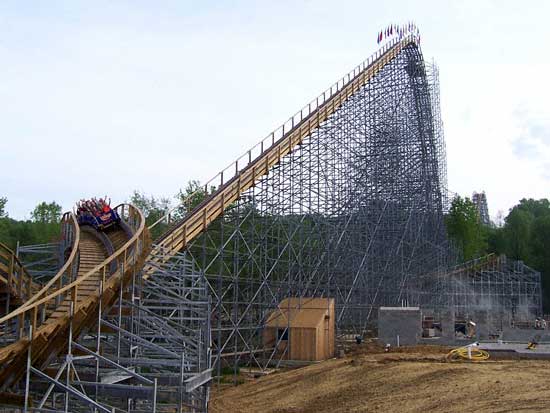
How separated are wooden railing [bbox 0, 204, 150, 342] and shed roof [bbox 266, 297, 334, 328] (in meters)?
8.78

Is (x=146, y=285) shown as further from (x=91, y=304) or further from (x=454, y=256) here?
(x=454, y=256)

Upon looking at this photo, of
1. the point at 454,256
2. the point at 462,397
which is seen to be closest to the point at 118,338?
the point at 462,397

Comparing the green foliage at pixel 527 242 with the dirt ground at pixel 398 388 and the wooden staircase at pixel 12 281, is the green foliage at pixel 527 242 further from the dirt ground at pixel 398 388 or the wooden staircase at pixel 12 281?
the wooden staircase at pixel 12 281

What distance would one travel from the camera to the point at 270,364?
2331 centimetres

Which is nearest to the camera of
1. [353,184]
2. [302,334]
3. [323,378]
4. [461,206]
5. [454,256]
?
[323,378]

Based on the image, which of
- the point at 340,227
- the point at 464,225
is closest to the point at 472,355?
the point at 340,227

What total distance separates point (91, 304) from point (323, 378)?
8612 mm

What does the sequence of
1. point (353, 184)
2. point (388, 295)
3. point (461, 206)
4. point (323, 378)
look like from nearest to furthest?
point (323, 378) < point (353, 184) < point (388, 295) < point (461, 206)

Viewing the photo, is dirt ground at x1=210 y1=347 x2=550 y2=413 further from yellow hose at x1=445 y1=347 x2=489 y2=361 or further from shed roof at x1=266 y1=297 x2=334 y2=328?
shed roof at x1=266 y1=297 x2=334 y2=328

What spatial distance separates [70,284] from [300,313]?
14164mm

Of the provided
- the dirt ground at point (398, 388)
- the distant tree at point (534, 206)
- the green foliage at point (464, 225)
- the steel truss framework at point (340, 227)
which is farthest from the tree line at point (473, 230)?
the dirt ground at point (398, 388)

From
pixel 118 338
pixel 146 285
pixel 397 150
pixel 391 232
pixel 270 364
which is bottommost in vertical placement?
pixel 270 364

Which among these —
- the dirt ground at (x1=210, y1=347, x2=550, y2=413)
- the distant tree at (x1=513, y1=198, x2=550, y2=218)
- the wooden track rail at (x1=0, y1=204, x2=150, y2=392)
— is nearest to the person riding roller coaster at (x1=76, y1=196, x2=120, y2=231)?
the wooden track rail at (x1=0, y1=204, x2=150, y2=392)

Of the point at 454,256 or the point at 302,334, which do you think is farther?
the point at 454,256
